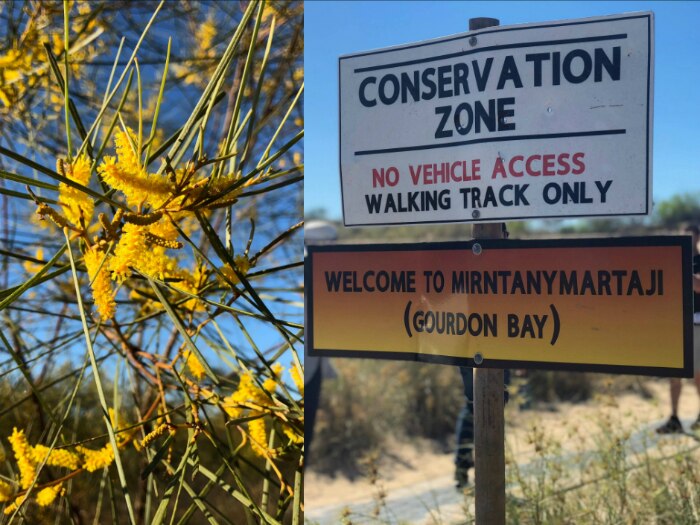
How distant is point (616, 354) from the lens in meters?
1.00

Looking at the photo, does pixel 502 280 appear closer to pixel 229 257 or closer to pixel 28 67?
pixel 229 257

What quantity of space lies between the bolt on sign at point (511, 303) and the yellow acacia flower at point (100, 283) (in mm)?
401

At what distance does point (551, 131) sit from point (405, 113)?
8.5 inches

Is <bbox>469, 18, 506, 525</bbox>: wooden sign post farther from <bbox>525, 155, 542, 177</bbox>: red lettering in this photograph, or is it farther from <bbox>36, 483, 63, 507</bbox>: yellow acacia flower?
<bbox>36, 483, 63, 507</bbox>: yellow acacia flower

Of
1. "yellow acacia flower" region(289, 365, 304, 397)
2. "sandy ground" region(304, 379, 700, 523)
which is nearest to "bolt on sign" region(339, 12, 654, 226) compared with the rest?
"yellow acacia flower" region(289, 365, 304, 397)

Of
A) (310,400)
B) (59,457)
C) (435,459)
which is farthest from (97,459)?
(435,459)

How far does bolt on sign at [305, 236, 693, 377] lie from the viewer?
98cm

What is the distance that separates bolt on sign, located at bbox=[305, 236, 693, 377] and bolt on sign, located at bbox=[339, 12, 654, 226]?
0.20 ft

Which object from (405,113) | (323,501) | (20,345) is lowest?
(323,501)

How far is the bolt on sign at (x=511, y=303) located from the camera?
3.22 ft

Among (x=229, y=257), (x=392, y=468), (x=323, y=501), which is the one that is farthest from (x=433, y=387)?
(x=229, y=257)

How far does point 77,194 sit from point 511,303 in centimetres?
56

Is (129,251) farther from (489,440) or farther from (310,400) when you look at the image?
(310,400)

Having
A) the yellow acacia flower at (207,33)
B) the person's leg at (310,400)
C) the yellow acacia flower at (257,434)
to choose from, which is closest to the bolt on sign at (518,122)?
the yellow acacia flower at (257,434)
